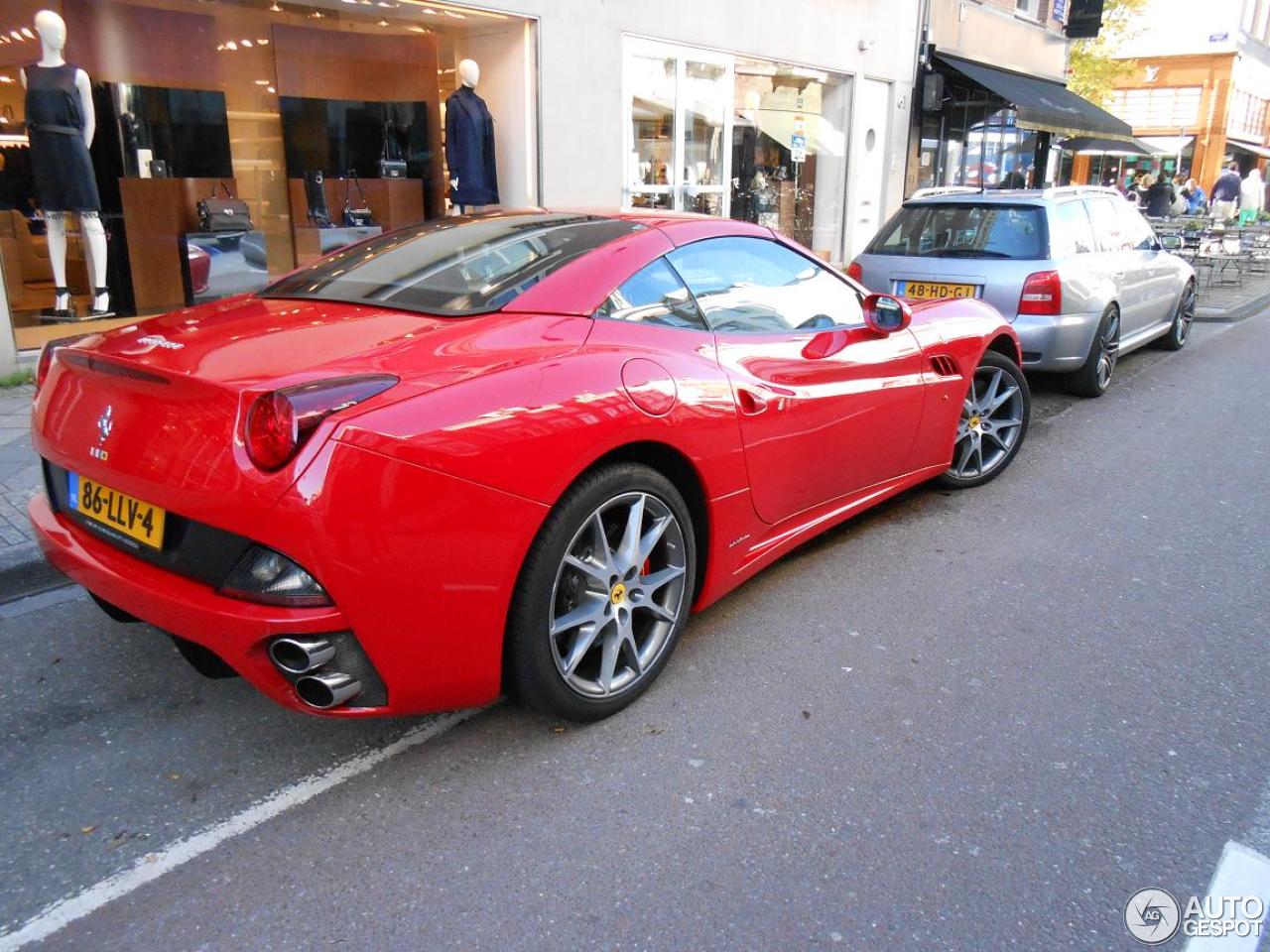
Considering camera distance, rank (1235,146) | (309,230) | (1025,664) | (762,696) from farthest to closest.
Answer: (1235,146)
(309,230)
(1025,664)
(762,696)

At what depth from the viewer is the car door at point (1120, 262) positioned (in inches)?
294

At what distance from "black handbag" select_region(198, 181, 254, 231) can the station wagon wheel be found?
900 cm

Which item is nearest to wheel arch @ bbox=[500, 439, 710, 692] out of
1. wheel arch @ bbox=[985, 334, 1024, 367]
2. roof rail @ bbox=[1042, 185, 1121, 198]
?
wheel arch @ bbox=[985, 334, 1024, 367]

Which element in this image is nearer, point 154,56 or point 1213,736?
point 1213,736

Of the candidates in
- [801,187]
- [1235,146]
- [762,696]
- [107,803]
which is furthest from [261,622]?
[1235,146]

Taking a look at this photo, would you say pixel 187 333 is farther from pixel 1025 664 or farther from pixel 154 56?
pixel 154 56

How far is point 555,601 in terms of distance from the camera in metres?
2.75

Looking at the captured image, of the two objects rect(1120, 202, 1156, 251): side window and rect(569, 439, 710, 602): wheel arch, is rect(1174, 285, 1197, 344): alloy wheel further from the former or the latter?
rect(569, 439, 710, 602): wheel arch

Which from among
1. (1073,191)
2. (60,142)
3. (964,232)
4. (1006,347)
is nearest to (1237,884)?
(1006,347)

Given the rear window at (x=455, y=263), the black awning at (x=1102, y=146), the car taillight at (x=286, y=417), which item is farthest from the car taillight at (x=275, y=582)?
the black awning at (x=1102, y=146)

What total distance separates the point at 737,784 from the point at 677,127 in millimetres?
9654

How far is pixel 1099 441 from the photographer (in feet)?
20.9

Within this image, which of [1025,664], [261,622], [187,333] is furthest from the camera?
[1025,664]

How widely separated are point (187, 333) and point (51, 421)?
47 centimetres
